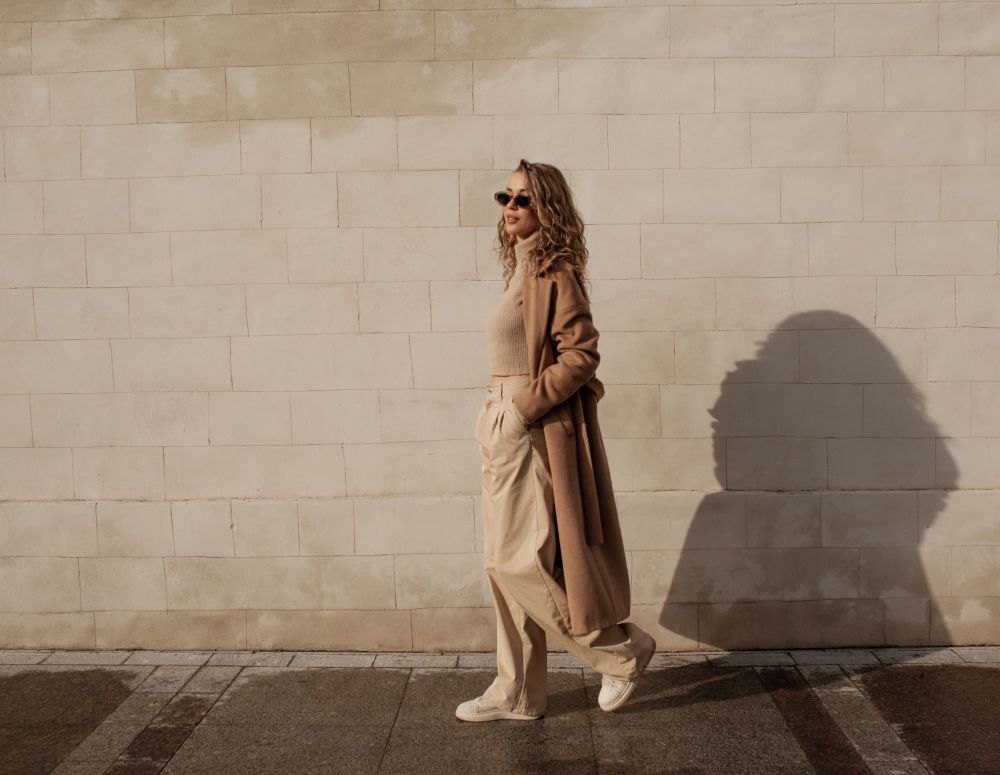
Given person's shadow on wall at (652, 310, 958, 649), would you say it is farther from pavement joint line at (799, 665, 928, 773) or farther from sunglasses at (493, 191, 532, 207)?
sunglasses at (493, 191, 532, 207)

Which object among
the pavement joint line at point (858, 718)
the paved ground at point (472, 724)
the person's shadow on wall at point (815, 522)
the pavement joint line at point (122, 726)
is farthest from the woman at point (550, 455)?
the pavement joint line at point (122, 726)

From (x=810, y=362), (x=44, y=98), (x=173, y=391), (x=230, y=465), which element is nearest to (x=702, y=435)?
(x=810, y=362)

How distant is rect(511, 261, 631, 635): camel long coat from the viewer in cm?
347

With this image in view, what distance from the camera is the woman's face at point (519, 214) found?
140 inches

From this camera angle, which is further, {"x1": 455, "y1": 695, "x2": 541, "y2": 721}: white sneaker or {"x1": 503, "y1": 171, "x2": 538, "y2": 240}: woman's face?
{"x1": 455, "y1": 695, "x2": 541, "y2": 721}: white sneaker

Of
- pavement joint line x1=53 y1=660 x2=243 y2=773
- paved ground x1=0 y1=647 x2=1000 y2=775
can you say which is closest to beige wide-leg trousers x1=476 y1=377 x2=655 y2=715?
paved ground x1=0 y1=647 x2=1000 y2=775

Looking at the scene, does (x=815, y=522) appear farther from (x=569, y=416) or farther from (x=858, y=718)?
(x=569, y=416)

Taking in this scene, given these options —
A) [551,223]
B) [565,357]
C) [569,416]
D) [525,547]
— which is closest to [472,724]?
[525,547]

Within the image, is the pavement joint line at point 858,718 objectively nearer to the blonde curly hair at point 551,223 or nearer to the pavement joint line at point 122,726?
the blonde curly hair at point 551,223

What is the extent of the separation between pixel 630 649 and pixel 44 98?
3743 millimetres

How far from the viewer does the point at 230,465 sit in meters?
4.60

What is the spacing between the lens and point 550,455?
11.6 feet

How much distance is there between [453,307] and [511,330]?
0.95 meters

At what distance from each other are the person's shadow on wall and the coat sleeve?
4.15ft
